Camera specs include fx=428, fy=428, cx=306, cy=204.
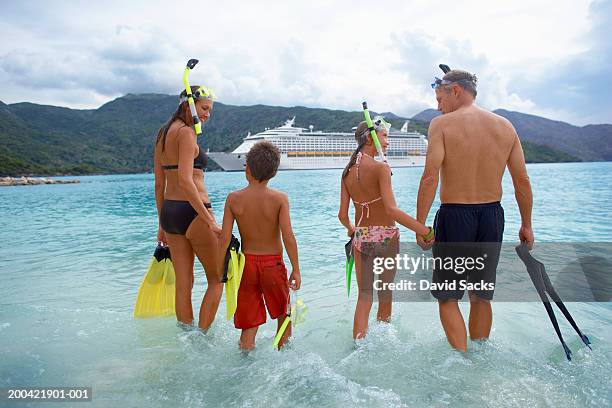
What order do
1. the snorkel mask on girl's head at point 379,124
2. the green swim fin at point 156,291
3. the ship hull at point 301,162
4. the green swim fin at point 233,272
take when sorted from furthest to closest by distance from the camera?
the ship hull at point 301,162 → the green swim fin at point 156,291 → the snorkel mask on girl's head at point 379,124 → the green swim fin at point 233,272

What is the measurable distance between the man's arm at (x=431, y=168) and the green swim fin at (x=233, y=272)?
125 cm

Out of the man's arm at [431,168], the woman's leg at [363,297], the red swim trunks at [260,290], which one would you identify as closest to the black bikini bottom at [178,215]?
the red swim trunks at [260,290]

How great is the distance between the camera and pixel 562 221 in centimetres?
1115

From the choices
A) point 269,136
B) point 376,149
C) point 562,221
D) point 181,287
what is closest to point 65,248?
point 181,287

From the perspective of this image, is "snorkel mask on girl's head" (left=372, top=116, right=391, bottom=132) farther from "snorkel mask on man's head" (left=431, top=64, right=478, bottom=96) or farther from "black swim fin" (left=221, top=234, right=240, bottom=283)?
"black swim fin" (left=221, top=234, right=240, bottom=283)

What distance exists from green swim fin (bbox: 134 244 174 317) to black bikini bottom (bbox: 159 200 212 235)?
1.99 feet

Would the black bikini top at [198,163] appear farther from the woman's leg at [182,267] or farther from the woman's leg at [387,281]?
the woman's leg at [387,281]

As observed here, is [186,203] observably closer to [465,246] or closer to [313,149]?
[465,246]

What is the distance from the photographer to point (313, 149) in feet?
259

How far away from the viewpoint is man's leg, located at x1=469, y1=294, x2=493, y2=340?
3035 millimetres

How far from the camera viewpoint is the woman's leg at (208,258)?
328 cm

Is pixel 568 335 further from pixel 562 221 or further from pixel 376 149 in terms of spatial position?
pixel 562 221

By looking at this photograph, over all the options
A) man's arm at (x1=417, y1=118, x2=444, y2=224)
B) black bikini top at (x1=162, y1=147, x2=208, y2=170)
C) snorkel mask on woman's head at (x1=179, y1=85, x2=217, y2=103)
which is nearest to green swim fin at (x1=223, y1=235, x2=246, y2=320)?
black bikini top at (x1=162, y1=147, x2=208, y2=170)

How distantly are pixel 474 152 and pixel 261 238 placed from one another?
1.51m
